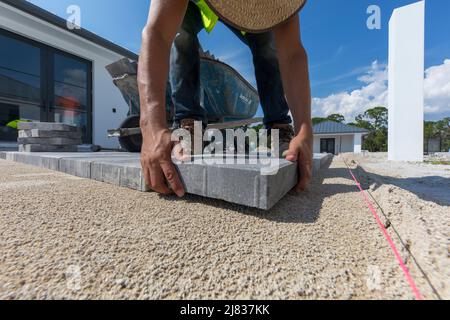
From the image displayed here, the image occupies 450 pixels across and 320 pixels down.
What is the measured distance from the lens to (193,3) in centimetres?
125

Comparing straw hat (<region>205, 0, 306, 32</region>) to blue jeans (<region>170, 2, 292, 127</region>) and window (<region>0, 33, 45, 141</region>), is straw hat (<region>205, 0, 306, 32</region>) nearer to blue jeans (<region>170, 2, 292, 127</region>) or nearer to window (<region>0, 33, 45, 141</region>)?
blue jeans (<region>170, 2, 292, 127</region>)

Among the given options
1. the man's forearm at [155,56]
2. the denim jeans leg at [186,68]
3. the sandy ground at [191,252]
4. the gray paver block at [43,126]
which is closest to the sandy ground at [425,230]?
the sandy ground at [191,252]

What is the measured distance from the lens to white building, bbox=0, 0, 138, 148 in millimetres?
4152

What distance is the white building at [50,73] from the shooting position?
4.15 metres

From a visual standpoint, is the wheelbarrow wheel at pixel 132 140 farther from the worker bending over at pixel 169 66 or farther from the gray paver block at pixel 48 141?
the worker bending over at pixel 169 66

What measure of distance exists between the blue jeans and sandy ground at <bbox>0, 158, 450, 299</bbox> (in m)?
0.74

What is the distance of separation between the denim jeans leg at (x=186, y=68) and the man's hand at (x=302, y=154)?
646mm

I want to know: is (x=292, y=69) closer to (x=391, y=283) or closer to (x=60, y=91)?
(x=391, y=283)

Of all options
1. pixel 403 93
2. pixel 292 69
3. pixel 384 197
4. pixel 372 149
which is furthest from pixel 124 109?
pixel 372 149

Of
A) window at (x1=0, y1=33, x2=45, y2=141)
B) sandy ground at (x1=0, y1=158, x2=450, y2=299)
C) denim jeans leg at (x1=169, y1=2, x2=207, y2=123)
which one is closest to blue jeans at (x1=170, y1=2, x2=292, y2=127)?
denim jeans leg at (x1=169, y1=2, x2=207, y2=123)

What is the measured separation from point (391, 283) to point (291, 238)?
21cm

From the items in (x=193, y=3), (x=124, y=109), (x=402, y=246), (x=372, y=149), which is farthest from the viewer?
(x=372, y=149)

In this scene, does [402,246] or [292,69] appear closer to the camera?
[402,246]

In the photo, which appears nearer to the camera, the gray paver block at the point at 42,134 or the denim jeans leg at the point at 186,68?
the denim jeans leg at the point at 186,68
